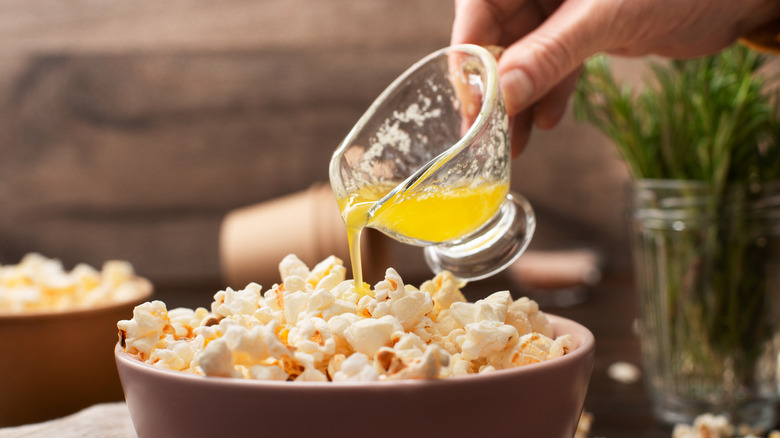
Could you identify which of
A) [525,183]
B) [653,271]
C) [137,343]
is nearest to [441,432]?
[137,343]

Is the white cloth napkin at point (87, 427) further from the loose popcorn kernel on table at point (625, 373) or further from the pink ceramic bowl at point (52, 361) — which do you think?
the loose popcorn kernel on table at point (625, 373)

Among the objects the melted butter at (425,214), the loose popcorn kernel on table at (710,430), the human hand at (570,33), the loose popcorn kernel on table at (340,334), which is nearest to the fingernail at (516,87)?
the human hand at (570,33)

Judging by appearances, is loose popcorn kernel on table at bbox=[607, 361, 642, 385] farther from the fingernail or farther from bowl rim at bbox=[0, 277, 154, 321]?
bowl rim at bbox=[0, 277, 154, 321]

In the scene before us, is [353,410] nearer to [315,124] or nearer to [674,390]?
[674,390]

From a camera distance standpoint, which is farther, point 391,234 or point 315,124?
point 315,124

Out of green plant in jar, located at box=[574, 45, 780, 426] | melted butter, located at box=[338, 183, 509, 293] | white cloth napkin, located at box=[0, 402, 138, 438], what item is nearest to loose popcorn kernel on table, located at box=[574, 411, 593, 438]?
green plant in jar, located at box=[574, 45, 780, 426]

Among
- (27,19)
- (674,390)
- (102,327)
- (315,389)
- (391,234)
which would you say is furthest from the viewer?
(27,19)

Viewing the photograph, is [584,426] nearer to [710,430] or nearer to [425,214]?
[710,430]
